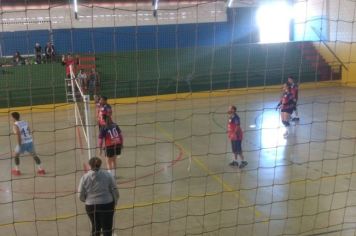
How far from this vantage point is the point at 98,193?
17.6ft

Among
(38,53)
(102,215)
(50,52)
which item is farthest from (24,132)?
(38,53)

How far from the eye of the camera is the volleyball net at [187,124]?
7133 millimetres

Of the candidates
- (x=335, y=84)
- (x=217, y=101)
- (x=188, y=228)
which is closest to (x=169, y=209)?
(x=188, y=228)

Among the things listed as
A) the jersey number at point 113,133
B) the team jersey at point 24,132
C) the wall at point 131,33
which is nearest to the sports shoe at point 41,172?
the team jersey at point 24,132

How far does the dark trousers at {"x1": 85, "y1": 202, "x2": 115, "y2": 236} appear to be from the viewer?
5449 mm

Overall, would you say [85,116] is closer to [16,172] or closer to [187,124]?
[16,172]

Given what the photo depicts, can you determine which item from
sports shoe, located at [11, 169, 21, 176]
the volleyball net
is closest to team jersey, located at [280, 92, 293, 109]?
the volleyball net

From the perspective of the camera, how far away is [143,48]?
2427 cm

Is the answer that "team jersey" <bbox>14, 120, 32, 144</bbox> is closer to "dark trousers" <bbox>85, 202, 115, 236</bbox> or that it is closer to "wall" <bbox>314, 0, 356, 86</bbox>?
"dark trousers" <bbox>85, 202, 115, 236</bbox>

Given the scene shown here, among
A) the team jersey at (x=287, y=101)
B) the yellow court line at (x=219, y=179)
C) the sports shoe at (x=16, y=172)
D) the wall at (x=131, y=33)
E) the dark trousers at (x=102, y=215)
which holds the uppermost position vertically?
the wall at (x=131, y=33)

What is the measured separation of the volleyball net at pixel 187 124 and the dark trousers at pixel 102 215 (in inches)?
39.3

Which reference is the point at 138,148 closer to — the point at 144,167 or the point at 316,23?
the point at 144,167

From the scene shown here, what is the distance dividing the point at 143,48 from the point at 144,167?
600 inches

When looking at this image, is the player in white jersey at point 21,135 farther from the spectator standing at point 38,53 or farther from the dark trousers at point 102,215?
the spectator standing at point 38,53
